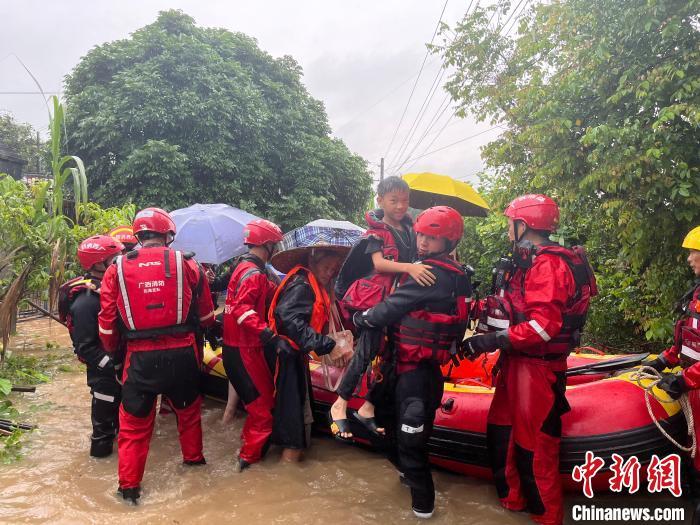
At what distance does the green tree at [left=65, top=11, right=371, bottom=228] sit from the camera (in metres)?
11.2

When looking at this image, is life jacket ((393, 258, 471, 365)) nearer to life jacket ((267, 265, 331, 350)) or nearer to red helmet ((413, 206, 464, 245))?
red helmet ((413, 206, 464, 245))

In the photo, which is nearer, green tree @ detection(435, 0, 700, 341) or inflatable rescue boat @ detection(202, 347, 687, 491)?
inflatable rescue boat @ detection(202, 347, 687, 491)

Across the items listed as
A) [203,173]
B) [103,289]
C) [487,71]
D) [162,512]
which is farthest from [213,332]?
[203,173]

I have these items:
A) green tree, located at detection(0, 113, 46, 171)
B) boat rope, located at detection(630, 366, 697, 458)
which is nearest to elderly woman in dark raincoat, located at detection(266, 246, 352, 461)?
boat rope, located at detection(630, 366, 697, 458)

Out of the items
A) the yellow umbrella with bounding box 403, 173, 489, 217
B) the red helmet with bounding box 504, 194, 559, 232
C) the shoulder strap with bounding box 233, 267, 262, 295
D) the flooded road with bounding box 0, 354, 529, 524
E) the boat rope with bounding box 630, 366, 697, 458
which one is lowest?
the flooded road with bounding box 0, 354, 529, 524

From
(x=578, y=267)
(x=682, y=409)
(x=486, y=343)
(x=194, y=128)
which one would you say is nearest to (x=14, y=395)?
(x=486, y=343)

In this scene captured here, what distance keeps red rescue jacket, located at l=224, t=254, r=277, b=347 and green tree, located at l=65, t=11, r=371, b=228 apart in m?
8.18

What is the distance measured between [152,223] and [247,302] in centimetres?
81

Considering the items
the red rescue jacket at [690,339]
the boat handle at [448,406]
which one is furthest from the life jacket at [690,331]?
the boat handle at [448,406]

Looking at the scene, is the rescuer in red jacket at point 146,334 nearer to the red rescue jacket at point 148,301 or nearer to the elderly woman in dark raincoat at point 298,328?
the red rescue jacket at point 148,301

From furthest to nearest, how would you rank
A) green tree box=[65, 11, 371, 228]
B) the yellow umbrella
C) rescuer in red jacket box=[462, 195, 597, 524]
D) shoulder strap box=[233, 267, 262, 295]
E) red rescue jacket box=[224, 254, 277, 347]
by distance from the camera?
green tree box=[65, 11, 371, 228]
the yellow umbrella
shoulder strap box=[233, 267, 262, 295]
red rescue jacket box=[224, 254, 277, 347]
rescuer in red jacket box=[462, 195, 597, 524]

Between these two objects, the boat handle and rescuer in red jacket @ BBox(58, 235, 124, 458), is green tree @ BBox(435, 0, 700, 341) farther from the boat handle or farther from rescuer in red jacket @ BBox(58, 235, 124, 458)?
rescuer in red jacket @ BBox(58, 235, 124, 458)

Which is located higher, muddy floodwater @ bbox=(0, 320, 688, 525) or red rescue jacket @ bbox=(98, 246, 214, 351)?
red rescue jacket @ bbox=(98, 246, 214, 351)

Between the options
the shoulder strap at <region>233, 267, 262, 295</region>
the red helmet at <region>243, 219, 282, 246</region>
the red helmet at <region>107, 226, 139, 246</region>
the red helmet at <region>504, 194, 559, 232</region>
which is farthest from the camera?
the red helmet at <region>107, 226, 139, 246</region>
